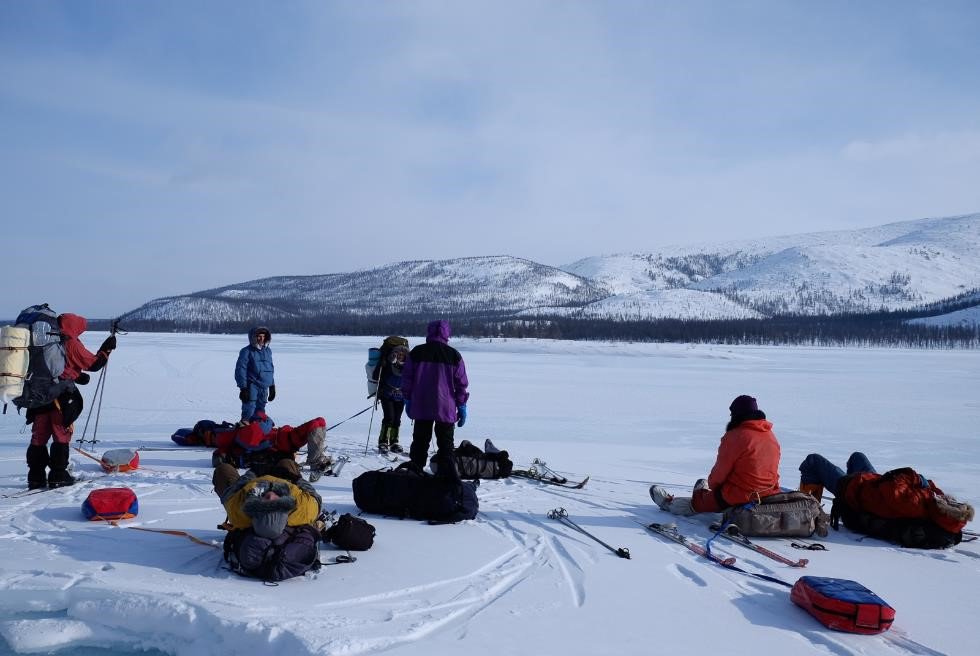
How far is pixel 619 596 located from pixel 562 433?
7.42 m

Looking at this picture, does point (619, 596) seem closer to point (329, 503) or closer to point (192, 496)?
point (329, 503)

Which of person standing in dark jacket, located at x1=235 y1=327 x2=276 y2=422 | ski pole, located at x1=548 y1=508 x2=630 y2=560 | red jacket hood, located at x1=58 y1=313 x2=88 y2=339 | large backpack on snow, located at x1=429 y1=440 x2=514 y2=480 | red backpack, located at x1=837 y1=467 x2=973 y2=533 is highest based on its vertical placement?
red jacket hood, located at x1=58 y1=313 x2=88 y2=339

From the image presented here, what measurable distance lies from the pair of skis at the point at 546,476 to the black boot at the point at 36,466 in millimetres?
4199

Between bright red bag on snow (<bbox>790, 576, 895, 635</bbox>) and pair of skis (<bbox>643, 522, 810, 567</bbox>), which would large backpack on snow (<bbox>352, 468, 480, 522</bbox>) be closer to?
pair of skis (<bbox>643, 522, 810, 567</bbox>)

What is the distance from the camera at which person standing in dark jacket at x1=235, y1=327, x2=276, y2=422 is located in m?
7.35

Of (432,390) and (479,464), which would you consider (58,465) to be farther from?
(479,464)

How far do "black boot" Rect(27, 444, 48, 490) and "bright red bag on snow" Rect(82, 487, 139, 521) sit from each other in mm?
953

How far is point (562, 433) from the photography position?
1095cm

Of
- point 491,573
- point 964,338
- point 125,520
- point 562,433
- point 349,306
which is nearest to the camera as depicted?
point 491,573

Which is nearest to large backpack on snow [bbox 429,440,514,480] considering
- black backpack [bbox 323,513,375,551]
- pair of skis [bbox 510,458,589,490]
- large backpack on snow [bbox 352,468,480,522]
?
pair of skis [bbox 510,458,589,490]

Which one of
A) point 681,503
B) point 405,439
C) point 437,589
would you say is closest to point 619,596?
point 437,589

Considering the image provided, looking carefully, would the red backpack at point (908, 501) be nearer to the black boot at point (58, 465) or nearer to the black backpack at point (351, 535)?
the black backpack at point (351, 535)

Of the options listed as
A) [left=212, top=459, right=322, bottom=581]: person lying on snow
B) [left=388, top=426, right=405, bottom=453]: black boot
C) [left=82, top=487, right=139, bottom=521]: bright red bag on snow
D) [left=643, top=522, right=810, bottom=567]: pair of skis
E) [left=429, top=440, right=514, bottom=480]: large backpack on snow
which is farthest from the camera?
[left=388, top=426, right=405, bottom=453]: black boot

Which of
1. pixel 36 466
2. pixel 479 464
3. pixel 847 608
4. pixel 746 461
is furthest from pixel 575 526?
pixel 36 466
